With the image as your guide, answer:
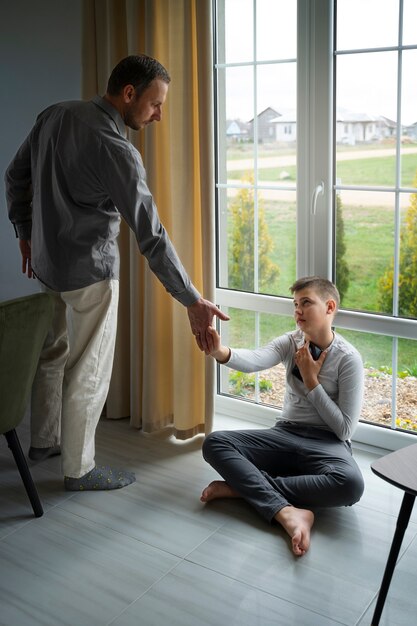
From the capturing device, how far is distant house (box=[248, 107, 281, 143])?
128 inches

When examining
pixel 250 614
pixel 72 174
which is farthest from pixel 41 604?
pixel 72 174

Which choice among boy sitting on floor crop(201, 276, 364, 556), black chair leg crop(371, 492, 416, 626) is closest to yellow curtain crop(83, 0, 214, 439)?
boy sitting on floor crop(201, 276, 364, 556)

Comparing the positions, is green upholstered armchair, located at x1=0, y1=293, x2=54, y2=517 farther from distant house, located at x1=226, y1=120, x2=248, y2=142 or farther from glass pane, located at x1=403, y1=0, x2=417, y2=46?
glass pane, located at x1=403, y1=0, x2=417, y2=46

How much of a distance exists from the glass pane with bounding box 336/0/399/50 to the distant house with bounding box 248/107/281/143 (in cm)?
40

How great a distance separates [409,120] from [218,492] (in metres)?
1.54

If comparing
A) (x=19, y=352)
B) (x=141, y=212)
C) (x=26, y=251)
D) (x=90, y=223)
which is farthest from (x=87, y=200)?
(x=19, y=352)

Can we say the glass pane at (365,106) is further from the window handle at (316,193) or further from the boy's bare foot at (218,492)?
the boy's bare foot at (218,492)

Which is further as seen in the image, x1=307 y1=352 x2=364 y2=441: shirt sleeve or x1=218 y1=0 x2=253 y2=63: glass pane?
x1=218 y1=0 x2=253 y2=63: glass pane

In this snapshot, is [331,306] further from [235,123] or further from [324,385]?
[235,123]

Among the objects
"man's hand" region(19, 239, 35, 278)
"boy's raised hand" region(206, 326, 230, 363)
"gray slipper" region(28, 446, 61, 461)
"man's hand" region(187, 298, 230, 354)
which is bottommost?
"gray slipper" region(28, 446, 61, 461)

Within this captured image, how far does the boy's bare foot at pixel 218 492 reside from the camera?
2.84 metres

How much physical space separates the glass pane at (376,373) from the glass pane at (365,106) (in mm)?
650

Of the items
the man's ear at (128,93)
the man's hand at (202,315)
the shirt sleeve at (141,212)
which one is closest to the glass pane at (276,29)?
the man's ear at (128,93)

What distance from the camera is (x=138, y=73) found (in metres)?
2.69
